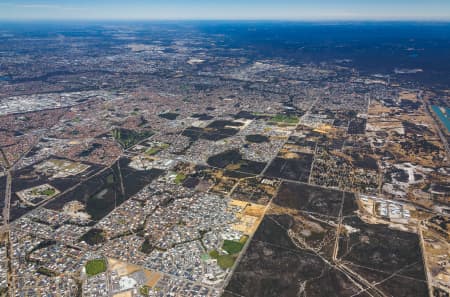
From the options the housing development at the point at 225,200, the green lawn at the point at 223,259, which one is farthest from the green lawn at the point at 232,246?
the green lawn at the point at 223,259

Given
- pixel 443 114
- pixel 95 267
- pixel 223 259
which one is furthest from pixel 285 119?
pixel 95 267

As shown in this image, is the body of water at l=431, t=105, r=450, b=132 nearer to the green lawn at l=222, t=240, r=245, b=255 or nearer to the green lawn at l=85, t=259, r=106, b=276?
the green lawn at l=222, t=240, r=245, b=255

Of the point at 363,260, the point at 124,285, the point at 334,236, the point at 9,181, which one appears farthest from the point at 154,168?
the point at 363,260

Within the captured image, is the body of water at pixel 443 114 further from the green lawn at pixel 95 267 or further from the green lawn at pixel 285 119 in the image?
the green lawn at pixel 95 267

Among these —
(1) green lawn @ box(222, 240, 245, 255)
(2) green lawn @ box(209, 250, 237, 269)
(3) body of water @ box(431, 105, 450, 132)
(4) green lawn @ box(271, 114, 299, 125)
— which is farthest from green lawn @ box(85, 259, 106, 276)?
(3) body of water @ box(431, 105, 450, 132)

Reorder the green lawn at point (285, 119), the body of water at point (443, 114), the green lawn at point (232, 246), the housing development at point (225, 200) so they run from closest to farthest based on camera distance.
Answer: the housing development at point (225, 200)
the green lawn at point (232, 246)
the green lawn at point (285, 119)
the body of water at point (443, 114)
